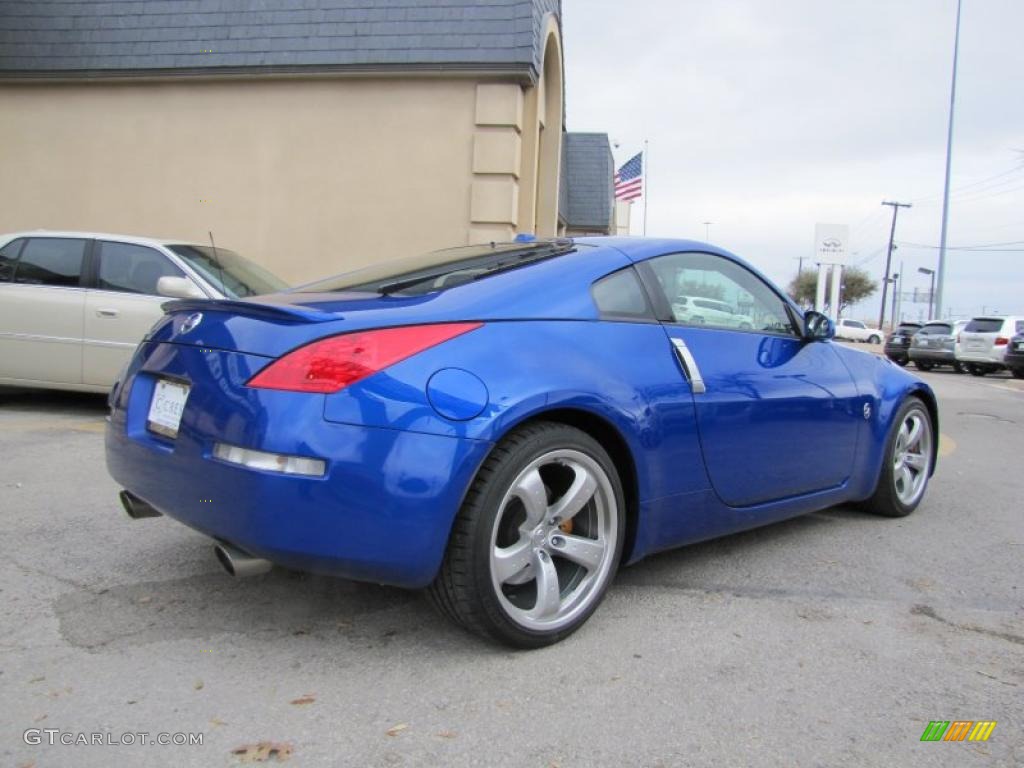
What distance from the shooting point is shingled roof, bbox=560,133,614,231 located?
834 inches

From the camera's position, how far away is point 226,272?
6816mm

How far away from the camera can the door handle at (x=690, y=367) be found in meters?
3.02

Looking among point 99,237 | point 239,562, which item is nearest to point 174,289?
point 239,562

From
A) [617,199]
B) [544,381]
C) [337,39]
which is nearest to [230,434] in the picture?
[544,381]

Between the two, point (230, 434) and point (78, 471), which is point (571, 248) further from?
point (78, 471)

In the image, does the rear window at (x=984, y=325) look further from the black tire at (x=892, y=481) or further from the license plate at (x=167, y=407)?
the license plate at (x=167, y=407)

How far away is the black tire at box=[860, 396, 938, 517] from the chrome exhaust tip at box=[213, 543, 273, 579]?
3277 millimetres

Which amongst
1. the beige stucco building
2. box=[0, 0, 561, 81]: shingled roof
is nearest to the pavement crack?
the beige stucco building

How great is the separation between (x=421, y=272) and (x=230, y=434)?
113 centimetres

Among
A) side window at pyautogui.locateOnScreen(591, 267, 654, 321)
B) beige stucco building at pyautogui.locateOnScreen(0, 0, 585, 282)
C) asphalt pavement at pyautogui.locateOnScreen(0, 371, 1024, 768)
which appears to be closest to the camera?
asphalt pavement at pyautogui.locateOnScreen(0, 371, 1024, 768)

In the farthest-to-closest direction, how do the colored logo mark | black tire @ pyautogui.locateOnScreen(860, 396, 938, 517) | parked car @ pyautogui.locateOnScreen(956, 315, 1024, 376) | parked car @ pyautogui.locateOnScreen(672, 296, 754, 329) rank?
parked car @ pyautogui.locateOnScreen(956, 315, 1024, 376) → black tire @ pyautogui.locateOnScreen(860, 396, 938, 517) → parked car @ pyautogui.locateOnScreen(672, 296, 754, 329) → the colored logo mark

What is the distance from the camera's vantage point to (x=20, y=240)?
6.73 m

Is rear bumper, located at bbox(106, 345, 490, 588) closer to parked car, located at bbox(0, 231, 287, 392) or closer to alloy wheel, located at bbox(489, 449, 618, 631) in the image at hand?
alloy wheel, located at bbox(489, 449, 618, 631)

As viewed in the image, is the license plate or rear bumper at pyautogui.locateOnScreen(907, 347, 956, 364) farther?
rear bumper at pyautogui.locateOnScreen(907, 347, 956, 364)
